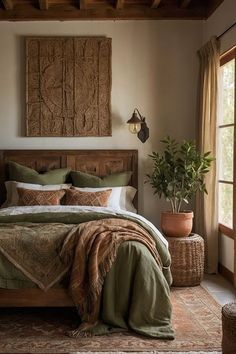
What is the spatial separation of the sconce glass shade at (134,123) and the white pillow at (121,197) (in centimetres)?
69

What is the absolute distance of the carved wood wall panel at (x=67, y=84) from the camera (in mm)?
5805

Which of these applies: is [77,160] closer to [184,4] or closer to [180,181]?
[180,181]

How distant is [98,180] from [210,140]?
1350 millimetres

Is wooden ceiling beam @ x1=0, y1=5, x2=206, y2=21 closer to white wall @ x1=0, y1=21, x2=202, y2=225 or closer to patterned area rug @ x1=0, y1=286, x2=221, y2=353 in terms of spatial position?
white wall @ x1=0, y1=21, x2=202, y2=225

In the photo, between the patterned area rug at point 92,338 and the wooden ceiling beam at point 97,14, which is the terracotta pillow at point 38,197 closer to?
the patterned area rug at point 92,338

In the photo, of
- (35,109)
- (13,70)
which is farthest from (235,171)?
(13,70)

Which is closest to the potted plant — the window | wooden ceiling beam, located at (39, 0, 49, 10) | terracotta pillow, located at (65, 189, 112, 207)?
the window

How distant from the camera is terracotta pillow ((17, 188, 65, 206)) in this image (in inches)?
202

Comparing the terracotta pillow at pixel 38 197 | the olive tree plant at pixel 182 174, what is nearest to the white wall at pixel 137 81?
the olive tree plant at pixel 182 174

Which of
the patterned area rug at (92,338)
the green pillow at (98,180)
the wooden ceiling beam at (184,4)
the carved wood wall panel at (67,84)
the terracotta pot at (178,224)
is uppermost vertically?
the wooden ceiling beam at (184,4)

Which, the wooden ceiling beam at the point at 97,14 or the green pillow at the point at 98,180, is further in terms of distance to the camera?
the wooden ceiling beam at the point at 97,14

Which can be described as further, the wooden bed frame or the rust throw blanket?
the wooden bed frame

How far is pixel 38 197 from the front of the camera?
16.9 ft

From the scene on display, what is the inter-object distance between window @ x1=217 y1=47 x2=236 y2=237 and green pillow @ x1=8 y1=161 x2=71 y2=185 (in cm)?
180
